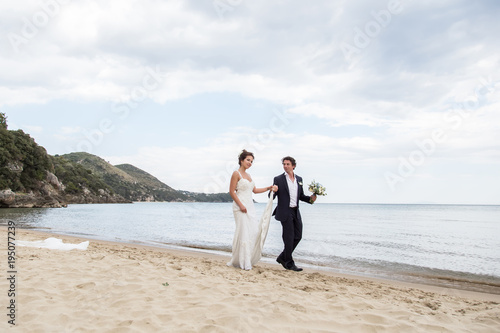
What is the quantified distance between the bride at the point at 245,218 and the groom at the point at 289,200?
210 mm

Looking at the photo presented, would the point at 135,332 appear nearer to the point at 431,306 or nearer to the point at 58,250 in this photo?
the point at 431,306

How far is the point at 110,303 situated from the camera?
4.11m

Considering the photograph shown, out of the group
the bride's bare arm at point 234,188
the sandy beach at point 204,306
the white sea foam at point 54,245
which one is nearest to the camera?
the sandy beach at point 204,306

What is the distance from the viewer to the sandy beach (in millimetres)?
3498

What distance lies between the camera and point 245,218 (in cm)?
715

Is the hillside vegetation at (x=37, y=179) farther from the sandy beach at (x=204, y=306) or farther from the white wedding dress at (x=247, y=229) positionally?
the sandy beach at (x=204, y=306)

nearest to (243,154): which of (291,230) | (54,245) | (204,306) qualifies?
(291,230)

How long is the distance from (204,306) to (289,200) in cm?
351

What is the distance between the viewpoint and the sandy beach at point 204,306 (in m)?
3.50

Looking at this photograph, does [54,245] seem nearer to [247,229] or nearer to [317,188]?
[247,229]

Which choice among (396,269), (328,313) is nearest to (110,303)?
(328,313)

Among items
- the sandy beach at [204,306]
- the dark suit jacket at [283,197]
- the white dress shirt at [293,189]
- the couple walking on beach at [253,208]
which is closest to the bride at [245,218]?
the couple walking on beach at [253,208]

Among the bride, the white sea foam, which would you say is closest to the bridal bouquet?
the bride

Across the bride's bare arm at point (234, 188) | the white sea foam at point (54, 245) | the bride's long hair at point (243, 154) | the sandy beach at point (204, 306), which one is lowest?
the white sea foam at point (54, 245)
